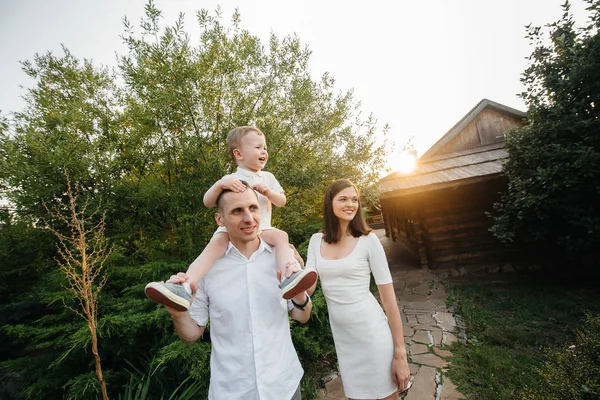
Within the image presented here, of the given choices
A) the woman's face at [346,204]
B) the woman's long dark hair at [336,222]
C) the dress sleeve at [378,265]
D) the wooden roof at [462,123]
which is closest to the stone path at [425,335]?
the dress sleeve at [378,265]

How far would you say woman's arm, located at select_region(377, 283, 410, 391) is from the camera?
1770 mm

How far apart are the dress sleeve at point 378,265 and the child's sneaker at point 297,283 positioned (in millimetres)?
683

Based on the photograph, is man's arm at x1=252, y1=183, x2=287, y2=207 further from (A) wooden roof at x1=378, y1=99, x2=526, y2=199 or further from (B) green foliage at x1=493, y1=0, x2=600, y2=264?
(B) green foliage at x1=493, y1=0, x2=600, y2=264

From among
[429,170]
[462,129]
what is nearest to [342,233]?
[429,170]

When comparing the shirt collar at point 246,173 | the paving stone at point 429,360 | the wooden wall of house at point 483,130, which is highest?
the wooden wall of house at point 483,130

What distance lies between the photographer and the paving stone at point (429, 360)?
3635mm

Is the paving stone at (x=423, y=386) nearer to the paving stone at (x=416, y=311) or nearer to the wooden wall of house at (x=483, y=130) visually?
the paving stone at (x=416, y=311)

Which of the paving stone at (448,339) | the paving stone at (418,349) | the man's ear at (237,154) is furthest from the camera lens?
the paving stone at (448,339)

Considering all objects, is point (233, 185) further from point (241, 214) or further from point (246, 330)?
point (246, 330)

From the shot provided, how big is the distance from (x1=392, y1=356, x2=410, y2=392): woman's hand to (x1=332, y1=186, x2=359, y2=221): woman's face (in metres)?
1.08

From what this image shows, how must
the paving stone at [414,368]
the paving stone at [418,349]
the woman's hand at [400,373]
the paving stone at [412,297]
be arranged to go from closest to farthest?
1. the woman's hand at [400,373]
2. the paving stone at [414,368]
3. the paving stone at [418,349]
4. the paving stone at [412,297]

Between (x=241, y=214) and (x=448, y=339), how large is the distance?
4743 millimetres

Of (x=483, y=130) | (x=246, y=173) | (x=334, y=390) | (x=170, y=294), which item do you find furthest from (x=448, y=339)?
(x=483, y=130)

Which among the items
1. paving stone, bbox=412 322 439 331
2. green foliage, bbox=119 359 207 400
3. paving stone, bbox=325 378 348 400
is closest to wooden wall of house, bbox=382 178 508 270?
paving stone, bbox=412 322 439 331
